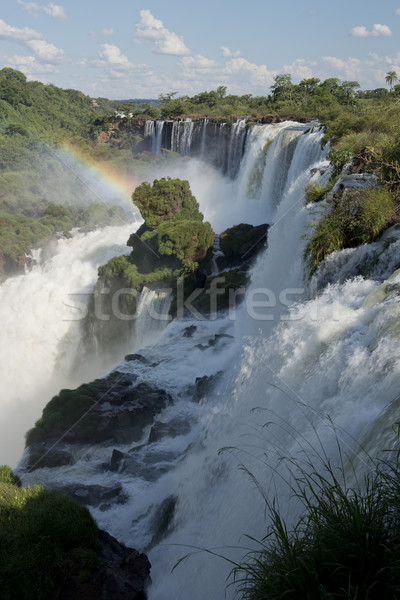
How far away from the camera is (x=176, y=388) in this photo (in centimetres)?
980

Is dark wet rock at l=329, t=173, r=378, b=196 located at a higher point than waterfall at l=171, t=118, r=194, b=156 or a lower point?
lower

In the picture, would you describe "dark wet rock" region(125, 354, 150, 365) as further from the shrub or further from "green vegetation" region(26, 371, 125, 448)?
the shrub

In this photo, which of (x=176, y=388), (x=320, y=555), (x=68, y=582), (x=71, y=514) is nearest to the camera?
(x=320, y=555)

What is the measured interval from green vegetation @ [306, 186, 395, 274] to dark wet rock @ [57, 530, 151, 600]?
5.16 meters

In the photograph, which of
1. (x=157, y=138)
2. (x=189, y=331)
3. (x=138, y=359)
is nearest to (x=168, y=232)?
(x=189, y=331)

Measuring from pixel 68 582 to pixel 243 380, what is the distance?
342cm

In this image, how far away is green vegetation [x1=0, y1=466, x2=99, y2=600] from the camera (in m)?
3.59

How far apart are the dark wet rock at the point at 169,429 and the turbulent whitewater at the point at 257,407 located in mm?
31

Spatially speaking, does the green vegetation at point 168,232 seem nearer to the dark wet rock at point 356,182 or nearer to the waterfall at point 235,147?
the dark wet rock at point 356,182

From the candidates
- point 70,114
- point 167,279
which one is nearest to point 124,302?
point 167,279

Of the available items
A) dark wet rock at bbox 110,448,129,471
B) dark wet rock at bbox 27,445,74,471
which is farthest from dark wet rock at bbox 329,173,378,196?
dark wet rock at bbox 27,445,74,471

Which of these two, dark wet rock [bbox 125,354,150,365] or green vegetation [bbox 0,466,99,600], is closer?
green vegetation [bbox 0,466,99,600]

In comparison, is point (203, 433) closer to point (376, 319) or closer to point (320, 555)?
point (376, 319)

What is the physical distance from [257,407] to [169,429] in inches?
196
